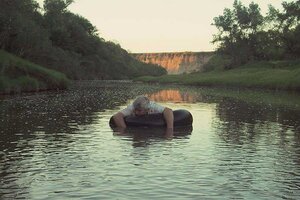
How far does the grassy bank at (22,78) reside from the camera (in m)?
59.2

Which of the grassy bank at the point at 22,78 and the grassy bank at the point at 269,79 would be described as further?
the grassy bank at the point at 269,79

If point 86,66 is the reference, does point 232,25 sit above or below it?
above

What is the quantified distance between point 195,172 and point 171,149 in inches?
167

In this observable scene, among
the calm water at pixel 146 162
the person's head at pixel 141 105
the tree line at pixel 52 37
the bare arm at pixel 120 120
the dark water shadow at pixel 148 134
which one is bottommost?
the calm water at pixel 146 162

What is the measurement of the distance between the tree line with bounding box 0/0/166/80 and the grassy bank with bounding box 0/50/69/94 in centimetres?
611

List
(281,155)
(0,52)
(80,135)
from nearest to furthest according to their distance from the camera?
(281,155) < (80,135) < (0,52)

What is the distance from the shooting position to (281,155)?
57.0 ft

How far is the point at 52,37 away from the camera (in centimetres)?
14300

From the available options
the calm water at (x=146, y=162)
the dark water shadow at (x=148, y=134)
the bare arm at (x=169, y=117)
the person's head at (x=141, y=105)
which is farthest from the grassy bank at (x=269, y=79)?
the calm water at (x=146, y=162)

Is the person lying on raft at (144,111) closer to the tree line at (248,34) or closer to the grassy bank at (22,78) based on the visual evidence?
the grassy bank at (22,78)

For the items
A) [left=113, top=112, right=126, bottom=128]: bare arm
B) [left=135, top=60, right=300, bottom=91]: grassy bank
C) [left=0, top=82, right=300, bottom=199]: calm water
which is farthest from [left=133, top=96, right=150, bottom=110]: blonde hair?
[left=135, top=60, right=300, bottom=91]: grassy bank

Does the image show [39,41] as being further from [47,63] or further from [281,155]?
[281,155]


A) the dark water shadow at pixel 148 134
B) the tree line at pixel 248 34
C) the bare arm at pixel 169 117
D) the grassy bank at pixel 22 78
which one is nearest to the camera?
the dark water shadow at pixel 148 134

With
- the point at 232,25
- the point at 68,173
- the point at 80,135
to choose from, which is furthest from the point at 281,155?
the point at 232,25
